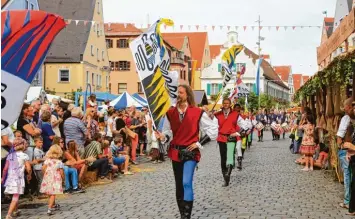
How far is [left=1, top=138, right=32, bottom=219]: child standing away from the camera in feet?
29.3

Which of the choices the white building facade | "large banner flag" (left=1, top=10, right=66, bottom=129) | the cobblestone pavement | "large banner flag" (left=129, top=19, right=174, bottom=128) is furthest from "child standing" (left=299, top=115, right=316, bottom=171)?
the white building facade

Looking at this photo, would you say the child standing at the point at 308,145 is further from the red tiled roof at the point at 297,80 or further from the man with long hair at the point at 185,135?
the red tiled roof at the point at 297,80

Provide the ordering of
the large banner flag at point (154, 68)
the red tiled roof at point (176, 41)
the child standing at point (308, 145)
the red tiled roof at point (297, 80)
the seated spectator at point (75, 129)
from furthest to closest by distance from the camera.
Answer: the red tiled roof at point (297, 80), the red tiled roof at point (176, 41), the child standing at point (308, 145), the seated spectator at point (75, 129), the large banner flag at point (154, 68)

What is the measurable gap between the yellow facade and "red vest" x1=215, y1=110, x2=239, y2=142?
37676 millimetres

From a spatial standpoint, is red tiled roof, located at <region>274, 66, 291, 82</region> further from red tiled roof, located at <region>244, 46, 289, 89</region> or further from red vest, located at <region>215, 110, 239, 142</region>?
red vest, located at <region>215, 110, 239, 142</region>

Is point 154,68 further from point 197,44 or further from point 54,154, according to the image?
point 197,44

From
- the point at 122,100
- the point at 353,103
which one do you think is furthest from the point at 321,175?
the point at 122,100

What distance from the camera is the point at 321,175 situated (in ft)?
49.0

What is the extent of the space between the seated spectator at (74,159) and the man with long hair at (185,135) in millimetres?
4606

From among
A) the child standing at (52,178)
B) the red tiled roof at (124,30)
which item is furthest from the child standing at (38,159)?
the red tiled roof at (124,30)

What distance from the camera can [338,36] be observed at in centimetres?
1403

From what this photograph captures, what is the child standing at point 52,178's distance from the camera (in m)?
9.54

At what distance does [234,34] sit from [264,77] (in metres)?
8.23

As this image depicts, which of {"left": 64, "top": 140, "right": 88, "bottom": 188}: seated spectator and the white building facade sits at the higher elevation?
the white building facade
